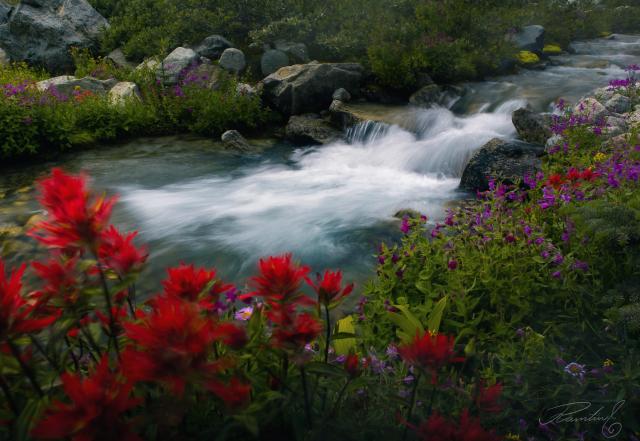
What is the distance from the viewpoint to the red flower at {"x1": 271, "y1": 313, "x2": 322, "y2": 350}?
1.12 meters

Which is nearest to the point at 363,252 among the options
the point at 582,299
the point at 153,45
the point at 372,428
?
the point at 582,299

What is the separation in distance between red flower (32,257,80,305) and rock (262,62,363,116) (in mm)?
9229

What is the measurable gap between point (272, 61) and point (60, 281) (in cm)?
1115

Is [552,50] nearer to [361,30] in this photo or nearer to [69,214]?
[361,30]

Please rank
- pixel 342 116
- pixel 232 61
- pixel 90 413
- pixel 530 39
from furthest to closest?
1. pixel 530 39
2. pixel 232 61
3. pixel 342 116
4. pixel 90 413

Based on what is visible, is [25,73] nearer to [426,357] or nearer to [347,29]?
[347,29]

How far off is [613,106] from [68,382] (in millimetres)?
8284

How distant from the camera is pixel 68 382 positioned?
94 cm

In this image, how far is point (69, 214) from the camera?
1.05 metres

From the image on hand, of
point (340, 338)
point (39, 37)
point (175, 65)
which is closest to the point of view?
point (340, 338)

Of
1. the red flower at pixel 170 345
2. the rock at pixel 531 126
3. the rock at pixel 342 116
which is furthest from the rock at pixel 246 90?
the red flower at pixel 170 345

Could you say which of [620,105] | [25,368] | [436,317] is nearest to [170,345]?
[25,368]

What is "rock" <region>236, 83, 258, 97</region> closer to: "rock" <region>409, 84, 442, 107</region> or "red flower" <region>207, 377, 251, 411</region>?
"rock" <region>409, 84, 442, 107</region>

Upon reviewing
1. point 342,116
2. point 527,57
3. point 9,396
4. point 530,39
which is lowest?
point 342,116
